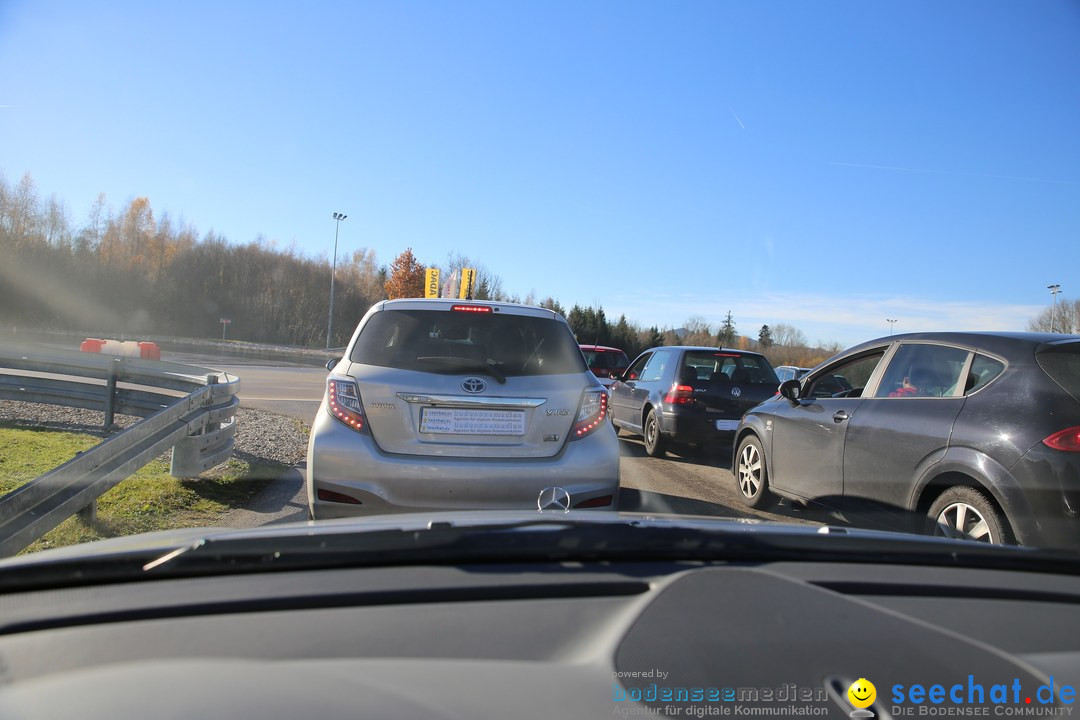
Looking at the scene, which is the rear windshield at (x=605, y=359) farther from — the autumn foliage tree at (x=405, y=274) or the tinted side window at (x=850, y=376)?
the autumn foliage tree at (x=405, y=274)

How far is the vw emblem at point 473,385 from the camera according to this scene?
163 inches

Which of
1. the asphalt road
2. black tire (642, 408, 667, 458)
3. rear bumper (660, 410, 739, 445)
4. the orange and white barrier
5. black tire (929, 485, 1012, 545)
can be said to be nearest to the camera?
black tire (929, 485, 1012, 545)

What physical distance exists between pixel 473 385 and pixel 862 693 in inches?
119

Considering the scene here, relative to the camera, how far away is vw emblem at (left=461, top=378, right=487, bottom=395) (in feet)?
13.6

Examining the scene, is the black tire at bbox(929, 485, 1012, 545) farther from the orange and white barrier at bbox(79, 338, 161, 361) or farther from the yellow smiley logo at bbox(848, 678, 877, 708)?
the orange and white barrier at bbox(79, 338, 161, 361)

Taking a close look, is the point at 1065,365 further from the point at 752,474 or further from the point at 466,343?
the point at 466,343

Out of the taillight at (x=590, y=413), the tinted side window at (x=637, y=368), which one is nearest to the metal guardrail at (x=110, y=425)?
the taillight at (x=590, y=413)

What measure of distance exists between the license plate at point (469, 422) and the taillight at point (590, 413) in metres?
0.39

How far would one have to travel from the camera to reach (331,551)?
1.95 m

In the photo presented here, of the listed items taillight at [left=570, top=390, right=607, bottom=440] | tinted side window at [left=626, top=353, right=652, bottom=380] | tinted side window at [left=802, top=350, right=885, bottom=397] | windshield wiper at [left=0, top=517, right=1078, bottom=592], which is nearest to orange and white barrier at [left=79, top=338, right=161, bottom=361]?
tinted side window at [left=626, top=353, right=652, bottom=380]

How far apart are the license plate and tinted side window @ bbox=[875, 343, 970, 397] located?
3.03 metres

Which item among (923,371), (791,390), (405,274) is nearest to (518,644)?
(923,371)

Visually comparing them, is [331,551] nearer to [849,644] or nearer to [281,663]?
[281,663]

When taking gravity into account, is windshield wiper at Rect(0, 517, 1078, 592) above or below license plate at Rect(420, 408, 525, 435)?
below
